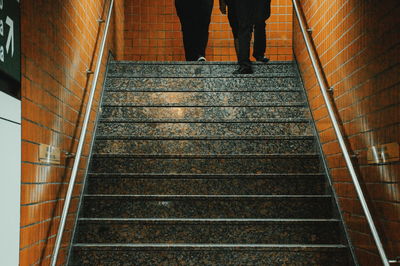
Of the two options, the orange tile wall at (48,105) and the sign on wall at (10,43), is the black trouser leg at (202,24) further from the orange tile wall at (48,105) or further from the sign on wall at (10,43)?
the sign on wall at (10,43)

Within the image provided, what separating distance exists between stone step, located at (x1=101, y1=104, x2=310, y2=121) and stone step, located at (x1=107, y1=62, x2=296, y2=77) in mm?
672

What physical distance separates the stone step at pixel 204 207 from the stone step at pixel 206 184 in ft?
0.54

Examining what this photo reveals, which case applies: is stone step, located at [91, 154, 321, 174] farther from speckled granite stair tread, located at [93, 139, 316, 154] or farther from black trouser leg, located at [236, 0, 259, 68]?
black trouser leg, located at [236, 0, 259, 68]

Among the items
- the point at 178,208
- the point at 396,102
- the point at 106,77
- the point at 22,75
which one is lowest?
the point at 178,208

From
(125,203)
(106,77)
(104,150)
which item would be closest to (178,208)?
(125,203)

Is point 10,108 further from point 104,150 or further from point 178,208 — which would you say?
point 104,150

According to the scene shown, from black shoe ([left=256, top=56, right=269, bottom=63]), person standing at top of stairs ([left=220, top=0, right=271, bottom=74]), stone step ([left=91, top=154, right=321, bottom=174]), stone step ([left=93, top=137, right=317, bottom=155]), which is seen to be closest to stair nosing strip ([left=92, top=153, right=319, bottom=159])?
stone step ([left=91, top=154, right=321, bottom=174])

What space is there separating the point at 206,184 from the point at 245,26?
2.00 m

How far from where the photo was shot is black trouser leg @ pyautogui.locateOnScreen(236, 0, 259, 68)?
4906 millimetres

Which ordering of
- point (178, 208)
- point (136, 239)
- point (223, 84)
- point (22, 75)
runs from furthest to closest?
point (223, 84) < point (178, 208) < point (136, 239) < point (22, 75)

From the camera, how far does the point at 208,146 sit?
3959mm

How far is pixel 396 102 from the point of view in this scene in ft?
7.78

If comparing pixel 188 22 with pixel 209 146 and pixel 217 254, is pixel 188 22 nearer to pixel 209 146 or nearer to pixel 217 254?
pixel 209 146

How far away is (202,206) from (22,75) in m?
1.63
